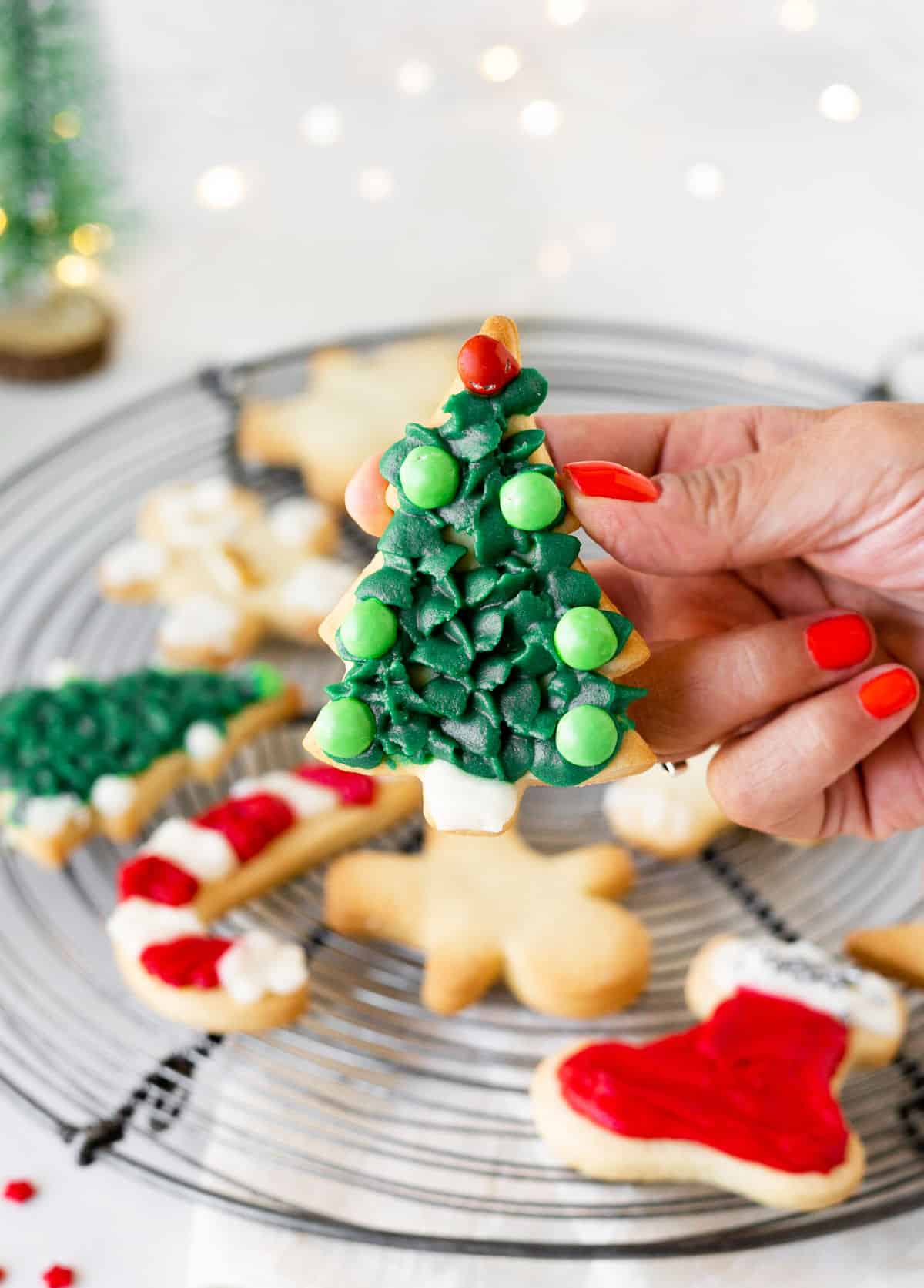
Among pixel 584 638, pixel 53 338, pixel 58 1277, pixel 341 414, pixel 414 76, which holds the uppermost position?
pixel 414 76

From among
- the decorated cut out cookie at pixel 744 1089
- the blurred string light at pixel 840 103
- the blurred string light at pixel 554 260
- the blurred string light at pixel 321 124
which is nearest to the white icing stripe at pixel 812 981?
the decorated cut out cookie at pixel 744 1089

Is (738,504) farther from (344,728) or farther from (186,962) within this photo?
(186,962)

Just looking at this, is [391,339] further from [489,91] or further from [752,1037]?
[752,1037]

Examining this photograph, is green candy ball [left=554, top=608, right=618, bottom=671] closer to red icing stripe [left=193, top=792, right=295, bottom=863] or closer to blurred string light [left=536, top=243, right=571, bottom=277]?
red icing stripe [left=193, top=792, right=295, bottom=863]

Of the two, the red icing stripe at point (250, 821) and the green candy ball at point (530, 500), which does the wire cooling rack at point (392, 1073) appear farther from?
the green candy ball at point (530, 500)

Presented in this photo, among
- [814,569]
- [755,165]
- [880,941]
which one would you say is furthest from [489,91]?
[880,941]

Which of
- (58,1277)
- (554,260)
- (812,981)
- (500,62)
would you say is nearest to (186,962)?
(58,1277)
